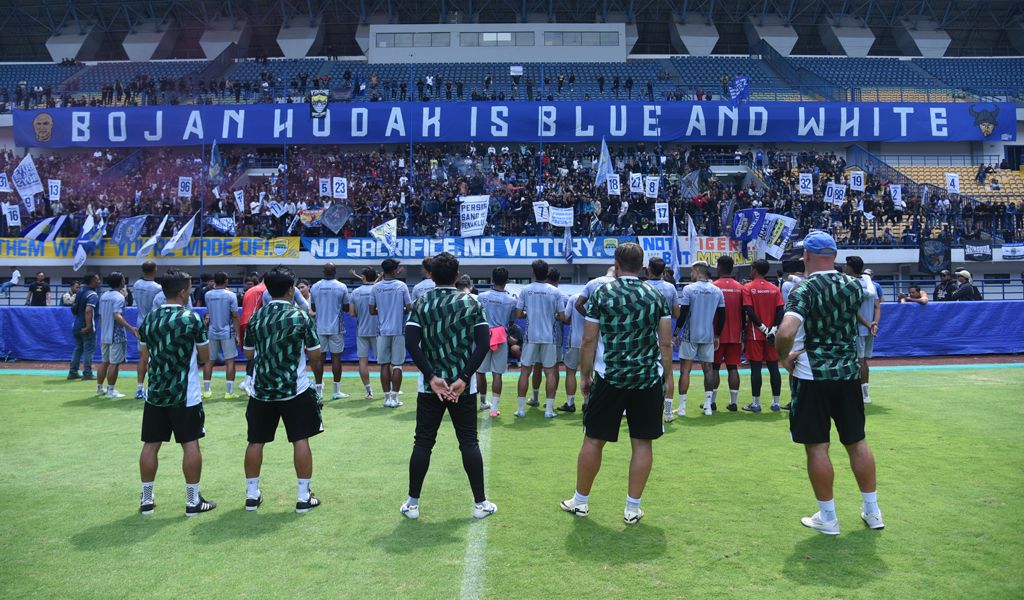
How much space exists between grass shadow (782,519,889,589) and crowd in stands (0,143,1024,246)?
20.6 meters

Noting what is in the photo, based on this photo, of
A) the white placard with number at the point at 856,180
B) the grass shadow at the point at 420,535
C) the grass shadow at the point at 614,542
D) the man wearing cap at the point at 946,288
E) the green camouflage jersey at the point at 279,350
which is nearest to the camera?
the grass shadow at the point at 614,542

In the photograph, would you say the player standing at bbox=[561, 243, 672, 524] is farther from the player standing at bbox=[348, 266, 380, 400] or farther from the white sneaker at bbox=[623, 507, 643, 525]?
the player standing at bbox=[348, 266, 380, 400]

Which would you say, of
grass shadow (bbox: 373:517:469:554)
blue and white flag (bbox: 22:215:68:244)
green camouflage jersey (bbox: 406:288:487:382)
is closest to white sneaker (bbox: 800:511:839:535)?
grass shadow (bbox: 373:517:469:554)

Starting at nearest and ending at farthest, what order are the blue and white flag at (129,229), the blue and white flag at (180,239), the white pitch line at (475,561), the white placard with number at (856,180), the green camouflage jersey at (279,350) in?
the white pitch line at (475,561) < the green camouflage jersey at (279,350) < the blue and white flag at (180,239) < the blue and white flag at (129,229) < the white placard with number at (856,180)

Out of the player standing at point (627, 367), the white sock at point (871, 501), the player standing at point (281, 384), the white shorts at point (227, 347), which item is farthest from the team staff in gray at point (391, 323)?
the white sock at point (871, 501)

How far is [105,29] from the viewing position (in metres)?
41.5

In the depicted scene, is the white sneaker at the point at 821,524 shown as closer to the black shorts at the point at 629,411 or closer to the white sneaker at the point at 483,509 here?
the black shorts at the point at 629,411

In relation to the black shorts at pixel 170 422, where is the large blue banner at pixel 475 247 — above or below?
above

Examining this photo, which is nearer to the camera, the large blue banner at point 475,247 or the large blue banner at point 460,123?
the large blue banner at point 475,247

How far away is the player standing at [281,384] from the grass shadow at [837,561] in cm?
348

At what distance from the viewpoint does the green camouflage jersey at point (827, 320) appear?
493cm

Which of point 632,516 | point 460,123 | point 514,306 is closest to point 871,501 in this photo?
point 632,516

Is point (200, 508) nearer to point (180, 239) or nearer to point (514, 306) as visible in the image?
point (514, 306)

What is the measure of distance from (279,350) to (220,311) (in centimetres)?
638
